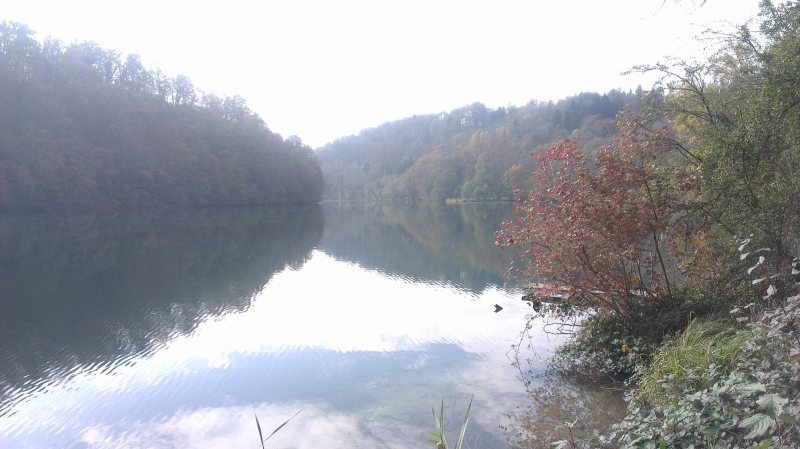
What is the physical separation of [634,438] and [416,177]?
3663 inches

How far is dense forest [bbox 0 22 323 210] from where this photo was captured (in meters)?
37.2

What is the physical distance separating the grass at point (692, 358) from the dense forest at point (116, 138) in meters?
42.7

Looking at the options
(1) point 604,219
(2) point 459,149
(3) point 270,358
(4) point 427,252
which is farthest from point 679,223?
(2) point 459,149

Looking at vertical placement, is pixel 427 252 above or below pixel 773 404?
below

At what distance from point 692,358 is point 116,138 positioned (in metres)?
50.9

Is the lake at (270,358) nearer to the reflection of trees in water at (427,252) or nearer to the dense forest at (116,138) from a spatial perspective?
the reflection of trees in water at (427,252)

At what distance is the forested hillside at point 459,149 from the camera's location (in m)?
76.8

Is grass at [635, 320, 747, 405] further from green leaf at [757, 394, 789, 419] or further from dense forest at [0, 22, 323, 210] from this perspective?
dense forest at [0, 22, 323, 210]

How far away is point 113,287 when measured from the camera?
13031 millimetres

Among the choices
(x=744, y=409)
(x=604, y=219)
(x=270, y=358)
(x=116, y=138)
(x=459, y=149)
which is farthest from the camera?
(x=459, y=149)

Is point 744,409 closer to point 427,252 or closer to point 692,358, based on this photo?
point 692,358

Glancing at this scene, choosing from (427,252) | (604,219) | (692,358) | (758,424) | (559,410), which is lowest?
(427,252)

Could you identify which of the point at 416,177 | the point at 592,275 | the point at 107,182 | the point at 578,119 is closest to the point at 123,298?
the point at 592,275

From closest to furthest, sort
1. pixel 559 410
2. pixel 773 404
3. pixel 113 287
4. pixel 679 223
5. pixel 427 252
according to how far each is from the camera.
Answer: pixel 773 404 < pixel 559 410 < pixel 679 223 < pixel 113 287 < pixel 427 252
